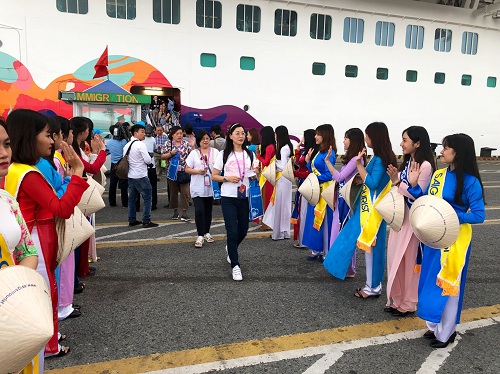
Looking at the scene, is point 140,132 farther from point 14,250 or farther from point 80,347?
point 14,250

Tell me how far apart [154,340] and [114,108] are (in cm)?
1013

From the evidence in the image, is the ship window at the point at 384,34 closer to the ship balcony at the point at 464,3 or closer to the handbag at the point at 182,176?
the ship balcony at the point at 464,3

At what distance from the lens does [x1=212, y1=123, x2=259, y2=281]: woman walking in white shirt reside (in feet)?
13.5

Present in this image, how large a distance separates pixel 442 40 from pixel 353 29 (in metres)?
5.45

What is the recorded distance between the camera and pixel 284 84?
1797cm

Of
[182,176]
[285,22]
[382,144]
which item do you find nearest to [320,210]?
[382,144]

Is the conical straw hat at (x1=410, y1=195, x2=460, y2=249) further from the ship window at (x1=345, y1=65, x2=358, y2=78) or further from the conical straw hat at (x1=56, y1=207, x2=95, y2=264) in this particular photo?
the ship window at (x1=345, y1=65, x2=358, y2=78)

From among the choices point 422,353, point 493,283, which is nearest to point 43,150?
point 422,353

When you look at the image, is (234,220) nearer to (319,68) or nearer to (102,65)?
(102,65)

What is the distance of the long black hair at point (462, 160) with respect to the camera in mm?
2734

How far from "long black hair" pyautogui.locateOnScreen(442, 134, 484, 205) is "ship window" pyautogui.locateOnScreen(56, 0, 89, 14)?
52.7ft

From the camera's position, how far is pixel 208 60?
664 inches

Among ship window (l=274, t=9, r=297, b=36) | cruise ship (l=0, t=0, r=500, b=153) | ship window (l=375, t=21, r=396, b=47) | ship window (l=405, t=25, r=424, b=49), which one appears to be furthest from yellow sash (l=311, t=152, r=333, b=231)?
ship window (l=405, t=25, r=424, b=49)

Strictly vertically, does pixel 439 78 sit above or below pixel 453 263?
above
